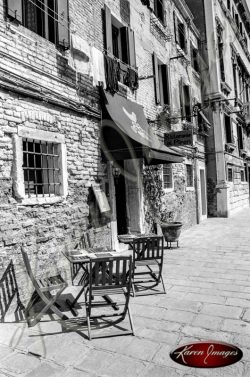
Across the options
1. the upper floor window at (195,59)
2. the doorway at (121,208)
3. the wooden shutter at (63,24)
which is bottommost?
the doorway at (121,208)

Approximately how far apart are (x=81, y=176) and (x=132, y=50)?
424cm

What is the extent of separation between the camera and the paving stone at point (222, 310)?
4.06m

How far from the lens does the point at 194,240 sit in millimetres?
9727

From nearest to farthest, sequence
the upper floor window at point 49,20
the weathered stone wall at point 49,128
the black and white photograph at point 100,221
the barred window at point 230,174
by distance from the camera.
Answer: the black and white photograph at point 100,221
the weathered stone wall at point 49,128
the upper floor window at point 49,20
the barred window at point 230,174

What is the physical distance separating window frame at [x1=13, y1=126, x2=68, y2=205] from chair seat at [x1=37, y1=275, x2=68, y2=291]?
117cm

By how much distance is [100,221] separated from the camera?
6793 mm

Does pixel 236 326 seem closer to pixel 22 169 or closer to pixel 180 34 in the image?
pixel 22 169

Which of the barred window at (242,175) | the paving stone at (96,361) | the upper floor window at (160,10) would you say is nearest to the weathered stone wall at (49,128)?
the paving stone at (96,361)

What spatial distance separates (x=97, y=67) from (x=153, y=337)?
5255 millimetres

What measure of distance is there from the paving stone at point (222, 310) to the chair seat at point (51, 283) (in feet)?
6.23

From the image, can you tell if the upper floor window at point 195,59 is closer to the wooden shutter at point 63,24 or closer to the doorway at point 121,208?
the doorway at point 121,208

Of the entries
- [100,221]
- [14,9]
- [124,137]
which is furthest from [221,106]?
[14,9]

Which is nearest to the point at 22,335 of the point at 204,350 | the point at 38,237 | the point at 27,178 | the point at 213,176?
the point at 38,237

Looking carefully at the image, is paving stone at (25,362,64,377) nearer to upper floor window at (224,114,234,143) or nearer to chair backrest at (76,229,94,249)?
chair backrest at (76,229,94,249)
